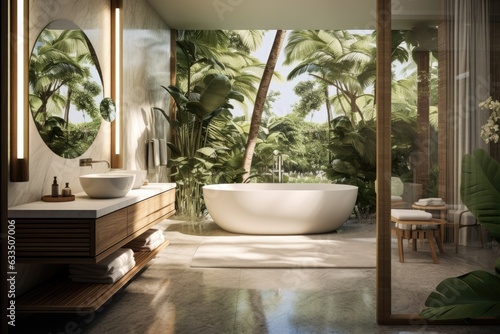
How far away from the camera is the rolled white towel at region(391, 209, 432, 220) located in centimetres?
313

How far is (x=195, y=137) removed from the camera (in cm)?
734

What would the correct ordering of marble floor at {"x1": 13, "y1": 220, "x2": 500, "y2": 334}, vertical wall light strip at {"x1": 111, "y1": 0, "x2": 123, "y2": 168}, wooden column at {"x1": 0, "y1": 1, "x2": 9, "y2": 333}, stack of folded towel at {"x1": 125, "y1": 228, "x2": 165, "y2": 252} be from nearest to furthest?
1. wooden column at {"x1": 0, "y1": 1, "x2": 9, "y2": 333}
2. marble floor at {"x1": 13, "y1": 220, "x2": 500, "y2": 334}
3. stack of folded towel at {"x1": 125, "y1": 228, "x2": 165, "y2": 252}
4. vertical wall light strip at {"x1": 111, "y1": 0, "x2": 123, "y2": 168}

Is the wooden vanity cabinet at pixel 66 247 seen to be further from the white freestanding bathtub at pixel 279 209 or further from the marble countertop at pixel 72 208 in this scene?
the white freestanding bathtub at pixel 279 209

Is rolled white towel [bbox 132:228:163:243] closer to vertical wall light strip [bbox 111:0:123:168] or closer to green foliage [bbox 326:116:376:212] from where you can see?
vertical wall light strip [bbox 111:0:123:168]

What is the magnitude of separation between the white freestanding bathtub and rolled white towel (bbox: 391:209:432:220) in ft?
9.72

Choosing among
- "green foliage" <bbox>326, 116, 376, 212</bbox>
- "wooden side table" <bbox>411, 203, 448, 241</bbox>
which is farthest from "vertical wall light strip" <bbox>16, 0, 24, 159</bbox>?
"green foliage" <bbox>326, 116, 376, 212</bbox>

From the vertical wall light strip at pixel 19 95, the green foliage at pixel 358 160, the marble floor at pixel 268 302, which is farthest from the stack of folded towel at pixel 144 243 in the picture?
the green foliage at pixel 358 160

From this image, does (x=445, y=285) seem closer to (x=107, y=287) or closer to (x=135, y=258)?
(x=107, y=287)

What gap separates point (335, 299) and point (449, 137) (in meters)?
1.34

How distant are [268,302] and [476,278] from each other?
1337 mm

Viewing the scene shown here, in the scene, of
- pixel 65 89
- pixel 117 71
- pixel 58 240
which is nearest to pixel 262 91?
pixel 117 71

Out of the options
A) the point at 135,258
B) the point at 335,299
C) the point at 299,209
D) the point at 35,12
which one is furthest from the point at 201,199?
the point at 35,12

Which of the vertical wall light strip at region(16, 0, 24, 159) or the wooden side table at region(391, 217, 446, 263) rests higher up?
the vertical wall light strip at region(16, 0, 24, 159)

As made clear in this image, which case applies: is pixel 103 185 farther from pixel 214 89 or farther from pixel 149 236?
pixel 214 89
